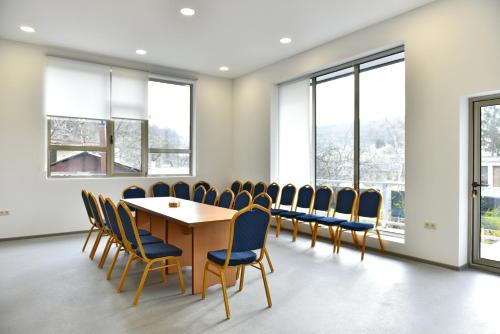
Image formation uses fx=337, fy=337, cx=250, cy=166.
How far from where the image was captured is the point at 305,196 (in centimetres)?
611

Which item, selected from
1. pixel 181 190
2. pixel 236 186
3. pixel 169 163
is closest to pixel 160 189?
pixel 181 190

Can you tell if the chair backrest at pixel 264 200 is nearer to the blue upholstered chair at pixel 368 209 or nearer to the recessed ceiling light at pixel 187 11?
the blue upholstered chair at pixel 368 209

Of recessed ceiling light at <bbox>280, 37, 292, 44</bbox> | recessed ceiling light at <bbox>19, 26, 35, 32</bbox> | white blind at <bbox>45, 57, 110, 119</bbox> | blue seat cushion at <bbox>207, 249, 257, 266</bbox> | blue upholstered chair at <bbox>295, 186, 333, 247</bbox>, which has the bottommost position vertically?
blue seat cushion at <bbox>207, 249, 257, 266</bbox>

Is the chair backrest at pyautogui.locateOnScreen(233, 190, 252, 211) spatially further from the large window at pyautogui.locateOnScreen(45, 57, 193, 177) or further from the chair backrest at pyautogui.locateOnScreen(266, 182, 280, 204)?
the large window at pyautogui.locateOnScreen(45, 57, 193, 177)

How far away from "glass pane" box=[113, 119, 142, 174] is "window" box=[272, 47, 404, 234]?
10.4 feet

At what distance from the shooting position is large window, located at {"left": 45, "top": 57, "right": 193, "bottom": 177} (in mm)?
6199

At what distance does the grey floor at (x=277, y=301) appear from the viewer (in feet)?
8.91

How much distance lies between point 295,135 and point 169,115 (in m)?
2.84

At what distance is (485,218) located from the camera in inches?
Result: 166

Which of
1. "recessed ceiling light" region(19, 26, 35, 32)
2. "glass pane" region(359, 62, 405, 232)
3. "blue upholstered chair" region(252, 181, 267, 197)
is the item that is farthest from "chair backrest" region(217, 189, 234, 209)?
"recessed ceiling light" region(19, 26, 35, 32)

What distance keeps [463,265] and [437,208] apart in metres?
0.75

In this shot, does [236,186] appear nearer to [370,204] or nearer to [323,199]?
[323,199]

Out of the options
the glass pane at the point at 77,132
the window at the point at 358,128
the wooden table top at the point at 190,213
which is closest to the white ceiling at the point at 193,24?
the window at the point at 358,128

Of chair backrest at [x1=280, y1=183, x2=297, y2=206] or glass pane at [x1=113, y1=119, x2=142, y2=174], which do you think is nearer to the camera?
chair backrest at [x1=280, y1=183, x2=297, y2=206]
